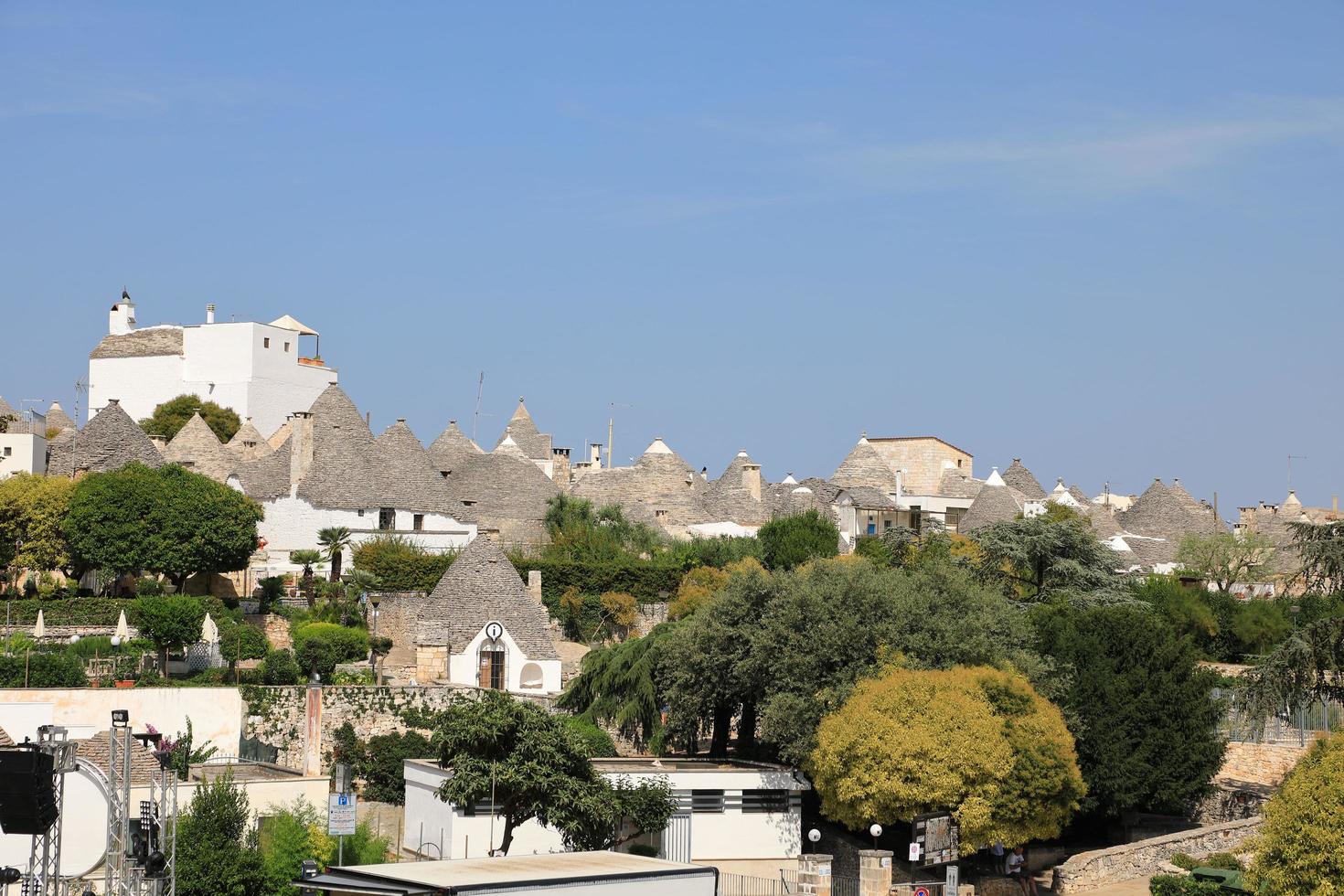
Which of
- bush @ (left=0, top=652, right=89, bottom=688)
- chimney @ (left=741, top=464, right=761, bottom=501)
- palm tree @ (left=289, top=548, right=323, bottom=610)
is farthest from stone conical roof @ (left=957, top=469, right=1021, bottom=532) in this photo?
bush @ (left=0, top=652, right=89, bottom=688)

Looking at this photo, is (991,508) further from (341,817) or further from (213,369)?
(341,817)

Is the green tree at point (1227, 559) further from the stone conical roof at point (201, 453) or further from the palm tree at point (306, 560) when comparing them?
the stone conical roof at point (201, 453)

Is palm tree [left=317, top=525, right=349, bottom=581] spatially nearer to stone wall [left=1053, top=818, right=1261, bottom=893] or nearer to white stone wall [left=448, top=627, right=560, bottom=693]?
white stone wall [left=448, top=627, right=560, bottom=693]

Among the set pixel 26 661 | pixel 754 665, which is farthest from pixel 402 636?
pixel 754 665

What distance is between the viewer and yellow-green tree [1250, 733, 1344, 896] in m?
27.1

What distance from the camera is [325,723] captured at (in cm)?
3962

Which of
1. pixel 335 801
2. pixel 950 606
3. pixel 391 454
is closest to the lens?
pixel 335 801

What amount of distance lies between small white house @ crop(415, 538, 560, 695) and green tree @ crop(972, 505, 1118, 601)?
46.7ft

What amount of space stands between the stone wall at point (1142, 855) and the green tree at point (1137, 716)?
1289 mm

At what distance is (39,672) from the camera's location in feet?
127

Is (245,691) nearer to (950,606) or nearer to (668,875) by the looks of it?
(950,606)

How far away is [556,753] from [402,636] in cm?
2036

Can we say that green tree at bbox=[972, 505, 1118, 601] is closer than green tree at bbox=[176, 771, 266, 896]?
No

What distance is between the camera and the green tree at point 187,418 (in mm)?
77062
